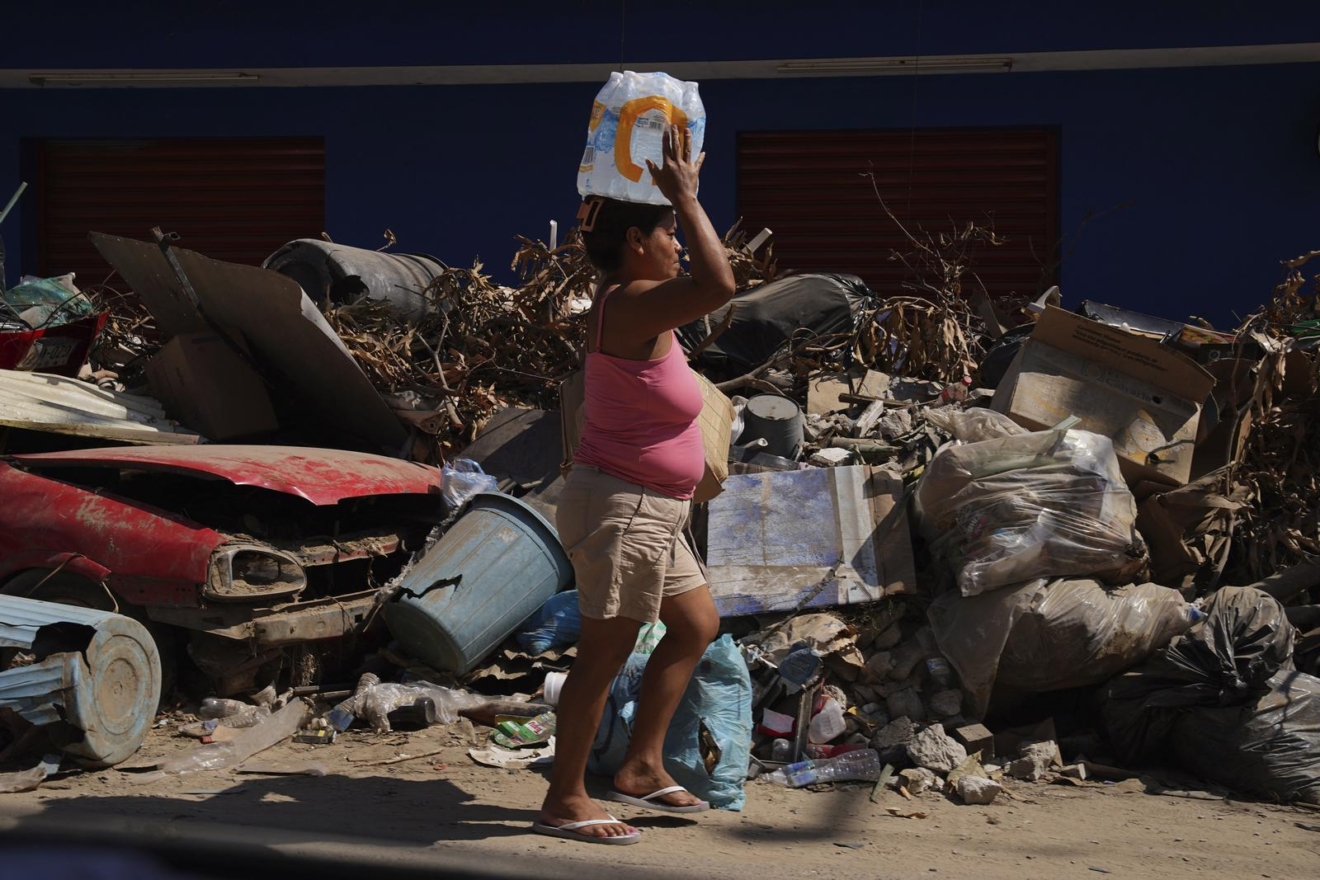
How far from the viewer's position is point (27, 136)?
33.2 ft

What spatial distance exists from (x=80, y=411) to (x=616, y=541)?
3628mm

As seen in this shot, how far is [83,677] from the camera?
410 cm

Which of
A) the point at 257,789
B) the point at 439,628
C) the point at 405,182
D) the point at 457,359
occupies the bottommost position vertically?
the point at 257,789

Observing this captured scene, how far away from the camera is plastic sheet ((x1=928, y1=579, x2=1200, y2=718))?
4.66 m

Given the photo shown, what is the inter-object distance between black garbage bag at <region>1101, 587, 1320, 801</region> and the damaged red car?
2993 millimetres

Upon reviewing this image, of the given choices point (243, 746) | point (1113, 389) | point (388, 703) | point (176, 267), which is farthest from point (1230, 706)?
point (176, 267)

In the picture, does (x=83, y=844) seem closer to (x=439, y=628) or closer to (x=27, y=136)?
(x=439, y=628)

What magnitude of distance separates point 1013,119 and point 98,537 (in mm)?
7204

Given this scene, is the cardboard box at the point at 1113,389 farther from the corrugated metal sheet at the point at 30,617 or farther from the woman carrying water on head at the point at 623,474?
the corrugated metal sheet at the point at 30,617

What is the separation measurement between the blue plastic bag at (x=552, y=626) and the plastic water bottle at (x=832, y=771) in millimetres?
1177

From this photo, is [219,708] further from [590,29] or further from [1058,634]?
[590,29]

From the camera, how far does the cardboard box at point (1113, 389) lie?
562 cm

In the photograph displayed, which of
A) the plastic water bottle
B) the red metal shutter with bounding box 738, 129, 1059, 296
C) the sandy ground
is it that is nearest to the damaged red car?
the sandy ground

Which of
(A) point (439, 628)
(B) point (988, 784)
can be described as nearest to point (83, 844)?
(B) point (988, 784)
